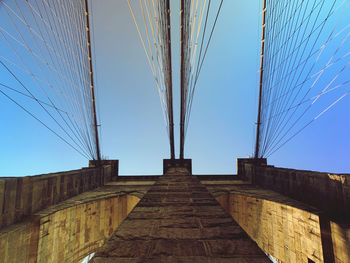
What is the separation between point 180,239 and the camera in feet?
6.80

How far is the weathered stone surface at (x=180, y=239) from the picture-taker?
5.62ft

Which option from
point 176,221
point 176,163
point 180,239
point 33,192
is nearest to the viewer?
point 180,239

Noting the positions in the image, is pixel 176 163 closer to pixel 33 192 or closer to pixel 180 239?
pixel 33 192

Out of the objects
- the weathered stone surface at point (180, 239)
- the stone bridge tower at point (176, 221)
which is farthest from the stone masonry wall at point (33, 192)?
the weathered stone surface at point (180, 239)

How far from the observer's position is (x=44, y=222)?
5355mm

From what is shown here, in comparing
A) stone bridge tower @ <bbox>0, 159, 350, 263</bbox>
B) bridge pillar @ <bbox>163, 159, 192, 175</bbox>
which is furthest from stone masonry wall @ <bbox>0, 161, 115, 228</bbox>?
bridge pillar @ <bbox>163, 159, 192, 175</bbox>

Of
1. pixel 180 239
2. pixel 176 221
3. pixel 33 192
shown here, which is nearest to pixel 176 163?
pixel 33 192

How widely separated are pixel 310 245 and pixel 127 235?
5835 mm

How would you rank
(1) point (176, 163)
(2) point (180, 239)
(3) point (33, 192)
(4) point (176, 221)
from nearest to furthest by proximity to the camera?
(2) point (180, 239), (4) point (176, 221), (3) point (33, 192), (1) point (176, 163)

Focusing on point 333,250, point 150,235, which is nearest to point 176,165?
point 333,250

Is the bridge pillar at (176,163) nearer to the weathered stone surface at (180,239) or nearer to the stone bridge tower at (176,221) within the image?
the stone bridge tower at (176,221)

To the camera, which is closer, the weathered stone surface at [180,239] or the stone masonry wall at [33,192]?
the weathered stone surface at [180,239]

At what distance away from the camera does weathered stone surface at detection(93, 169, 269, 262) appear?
171 centimetres

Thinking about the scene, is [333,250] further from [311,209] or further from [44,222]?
[44,222]
